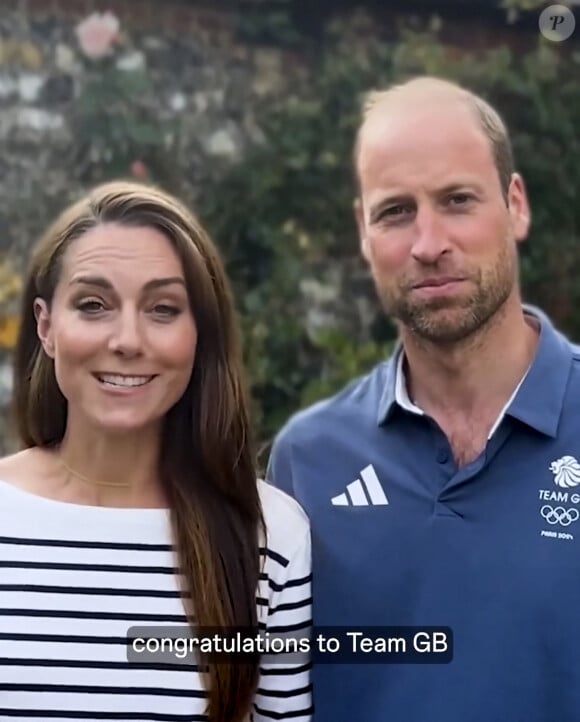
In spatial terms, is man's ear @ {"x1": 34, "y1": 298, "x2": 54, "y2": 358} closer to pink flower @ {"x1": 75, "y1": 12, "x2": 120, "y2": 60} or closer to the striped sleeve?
the striped sleeve

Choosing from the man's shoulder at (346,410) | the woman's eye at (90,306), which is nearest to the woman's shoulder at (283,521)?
the man's shoulder at (346,410)

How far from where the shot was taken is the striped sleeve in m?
2.18

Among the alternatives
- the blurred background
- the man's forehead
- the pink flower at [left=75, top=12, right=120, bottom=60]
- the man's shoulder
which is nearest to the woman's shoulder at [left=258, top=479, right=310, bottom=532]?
the man's shoulder

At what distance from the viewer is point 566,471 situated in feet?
Result: 7.02

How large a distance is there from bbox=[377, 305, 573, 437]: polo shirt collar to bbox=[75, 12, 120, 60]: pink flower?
1.70 metres

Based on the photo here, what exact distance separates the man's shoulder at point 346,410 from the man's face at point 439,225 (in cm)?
19

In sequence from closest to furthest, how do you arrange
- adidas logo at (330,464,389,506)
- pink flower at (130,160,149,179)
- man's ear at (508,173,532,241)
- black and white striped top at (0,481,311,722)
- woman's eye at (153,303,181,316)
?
black and white striped top at (0,481,311,722)
woman's eye at (153,303,181,316)
adidas logo at (330,464,389,506)
man's ear at (508,173,532,241)
pink flower at (130,160,149,179)

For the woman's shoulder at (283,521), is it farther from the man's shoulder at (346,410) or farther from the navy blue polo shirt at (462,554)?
the man's shoulder at (346,410)

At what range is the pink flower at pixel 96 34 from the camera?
365 centimetres

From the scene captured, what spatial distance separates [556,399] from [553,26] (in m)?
1.85

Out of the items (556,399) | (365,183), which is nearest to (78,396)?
(365,183)

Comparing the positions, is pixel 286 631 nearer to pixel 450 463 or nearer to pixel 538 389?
pixel 450 463

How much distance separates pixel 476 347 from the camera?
7.42ft

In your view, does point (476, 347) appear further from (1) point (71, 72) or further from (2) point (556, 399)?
(1) point (71, 72)
